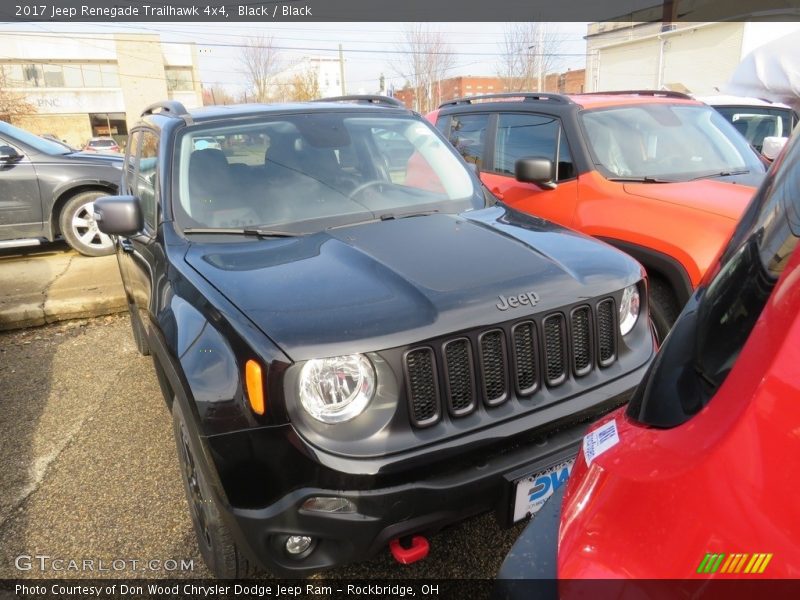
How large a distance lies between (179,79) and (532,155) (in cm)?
5139

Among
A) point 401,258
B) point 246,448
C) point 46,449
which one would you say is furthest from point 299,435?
point 46,449

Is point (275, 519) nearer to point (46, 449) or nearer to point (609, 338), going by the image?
point (609, 338)

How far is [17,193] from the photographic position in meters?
6.68

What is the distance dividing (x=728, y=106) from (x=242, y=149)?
7.94m

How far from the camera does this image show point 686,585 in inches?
34.1

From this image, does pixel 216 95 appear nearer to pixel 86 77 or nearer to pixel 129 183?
pixel 86 77

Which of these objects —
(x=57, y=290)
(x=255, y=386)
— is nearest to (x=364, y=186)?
(x=255, y=386)

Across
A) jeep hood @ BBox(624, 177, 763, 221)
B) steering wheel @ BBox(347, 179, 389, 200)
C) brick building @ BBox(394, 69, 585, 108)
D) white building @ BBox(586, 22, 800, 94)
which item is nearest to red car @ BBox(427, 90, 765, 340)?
jeep hood @ BBox(624, 177, 763, 221)

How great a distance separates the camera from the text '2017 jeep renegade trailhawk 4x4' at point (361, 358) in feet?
5.59

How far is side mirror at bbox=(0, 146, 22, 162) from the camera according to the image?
666cm

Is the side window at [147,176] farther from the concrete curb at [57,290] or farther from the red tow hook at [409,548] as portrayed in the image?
the concrete curb at [57,290]

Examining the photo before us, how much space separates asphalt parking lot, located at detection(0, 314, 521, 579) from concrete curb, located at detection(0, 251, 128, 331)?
665mm

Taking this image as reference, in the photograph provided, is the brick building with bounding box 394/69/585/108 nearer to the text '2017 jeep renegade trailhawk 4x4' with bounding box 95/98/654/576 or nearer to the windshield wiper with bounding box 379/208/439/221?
the windshield wiper with bounding box 379/208/439/221

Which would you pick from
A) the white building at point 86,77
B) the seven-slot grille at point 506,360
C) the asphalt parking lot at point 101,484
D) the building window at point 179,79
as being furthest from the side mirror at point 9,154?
the building window at point 179,79
